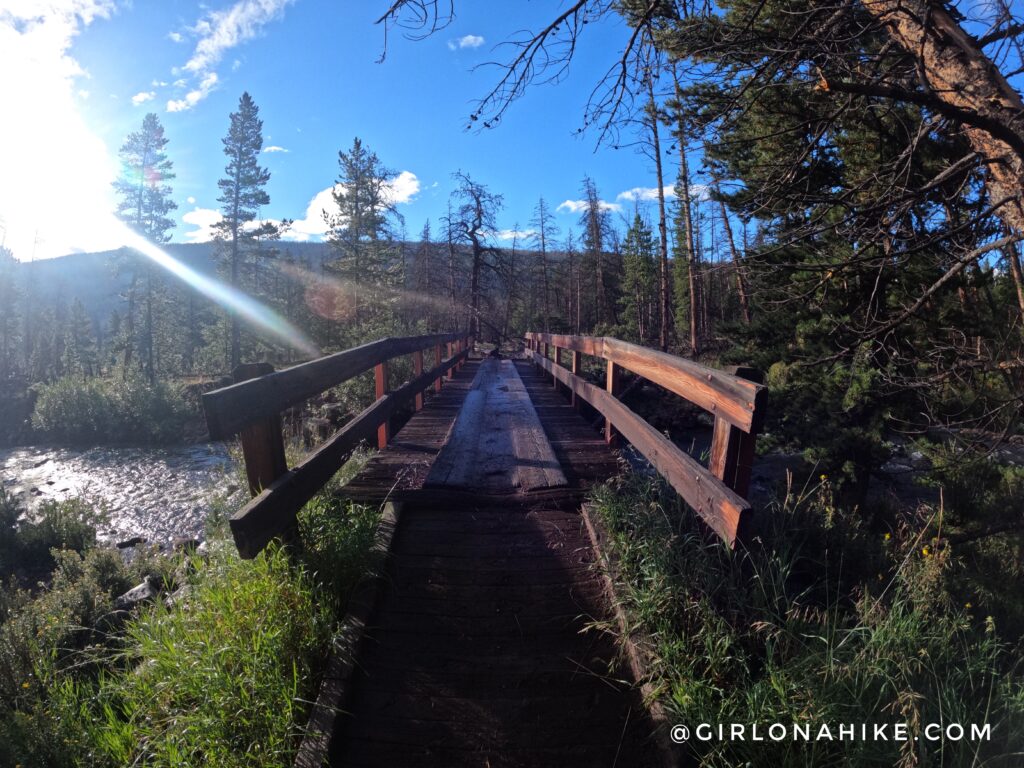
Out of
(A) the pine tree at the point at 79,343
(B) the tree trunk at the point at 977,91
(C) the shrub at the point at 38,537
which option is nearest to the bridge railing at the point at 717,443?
(B) the tree trunk at the point at 977,91

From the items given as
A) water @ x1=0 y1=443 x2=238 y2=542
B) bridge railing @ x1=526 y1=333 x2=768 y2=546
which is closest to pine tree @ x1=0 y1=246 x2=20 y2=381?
water @ x1=0 y1=443 x2=238 y2=542

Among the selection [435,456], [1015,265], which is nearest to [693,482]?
[435,456]

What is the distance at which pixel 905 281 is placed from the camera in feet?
25.3

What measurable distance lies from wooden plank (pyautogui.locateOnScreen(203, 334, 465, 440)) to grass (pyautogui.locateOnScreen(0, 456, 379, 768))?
744 mm

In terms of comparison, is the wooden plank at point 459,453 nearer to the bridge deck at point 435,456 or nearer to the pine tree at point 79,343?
the bridge deck at point 435,456

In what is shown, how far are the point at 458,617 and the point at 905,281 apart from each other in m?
8.41

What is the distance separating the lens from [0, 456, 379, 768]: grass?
6.21 feet

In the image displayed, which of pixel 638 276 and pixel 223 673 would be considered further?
pixel 638 276

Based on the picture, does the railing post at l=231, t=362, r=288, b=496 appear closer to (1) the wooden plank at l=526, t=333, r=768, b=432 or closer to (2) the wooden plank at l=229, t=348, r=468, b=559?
(2) the wooden plank at l=229, t=348, r=468, b=559

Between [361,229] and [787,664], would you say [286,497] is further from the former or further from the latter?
[361,229]

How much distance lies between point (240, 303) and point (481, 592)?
34347 millimetres

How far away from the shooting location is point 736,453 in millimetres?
2543

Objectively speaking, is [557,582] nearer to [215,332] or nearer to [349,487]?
[349,487]

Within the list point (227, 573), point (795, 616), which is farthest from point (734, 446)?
point (227, 573)
